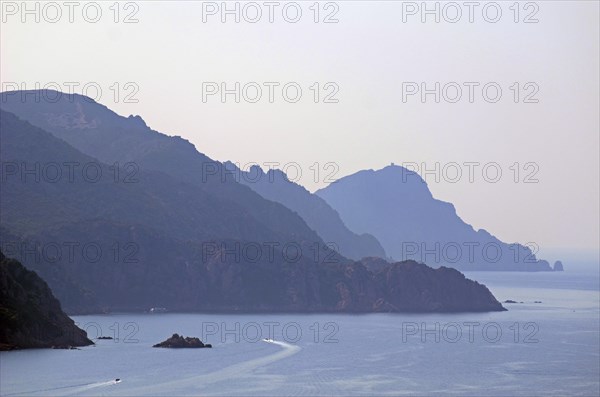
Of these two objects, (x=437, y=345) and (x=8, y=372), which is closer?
(x=8, y=372)

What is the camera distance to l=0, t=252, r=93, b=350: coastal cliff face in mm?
132500

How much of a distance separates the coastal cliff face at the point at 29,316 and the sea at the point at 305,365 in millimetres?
2748

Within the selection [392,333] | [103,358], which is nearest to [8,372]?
[103,358]

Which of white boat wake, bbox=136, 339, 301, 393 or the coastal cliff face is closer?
white boat wake, bbox=136, 339, 301, 393

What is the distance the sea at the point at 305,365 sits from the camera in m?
113

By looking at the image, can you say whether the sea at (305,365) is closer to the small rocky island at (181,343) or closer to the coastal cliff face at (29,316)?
the small rocky island at (181,343)

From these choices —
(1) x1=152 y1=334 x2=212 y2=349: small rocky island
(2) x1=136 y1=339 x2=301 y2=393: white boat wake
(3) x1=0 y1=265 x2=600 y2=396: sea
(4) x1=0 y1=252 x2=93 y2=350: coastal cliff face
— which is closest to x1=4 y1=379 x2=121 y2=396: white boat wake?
(3) x1=0 y1=265 x2=600 y2=396: sea

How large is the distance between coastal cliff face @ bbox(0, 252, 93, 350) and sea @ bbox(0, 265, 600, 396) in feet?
9.01

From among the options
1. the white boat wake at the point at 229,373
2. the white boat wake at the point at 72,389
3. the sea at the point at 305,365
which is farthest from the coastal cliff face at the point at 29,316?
the white boat wake at the point at 229,373

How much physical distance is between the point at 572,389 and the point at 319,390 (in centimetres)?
2859

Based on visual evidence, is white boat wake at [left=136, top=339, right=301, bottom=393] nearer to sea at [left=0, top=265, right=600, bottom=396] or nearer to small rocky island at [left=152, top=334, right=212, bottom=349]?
sea at [left=0, top=265, right=600, bottom=396]

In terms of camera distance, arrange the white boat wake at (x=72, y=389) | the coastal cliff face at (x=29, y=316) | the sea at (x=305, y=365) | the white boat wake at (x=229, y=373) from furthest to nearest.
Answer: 1. the coastal cliff face at (x=29, y=316)
2. the white boat wake at (x=229, y=373)
3. the sea at (x=305, y=365)
4. the white boat wake at (x=72, y=389)

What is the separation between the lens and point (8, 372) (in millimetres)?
112000

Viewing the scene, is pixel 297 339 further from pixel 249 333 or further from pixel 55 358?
pixel 55 358
